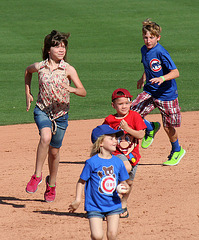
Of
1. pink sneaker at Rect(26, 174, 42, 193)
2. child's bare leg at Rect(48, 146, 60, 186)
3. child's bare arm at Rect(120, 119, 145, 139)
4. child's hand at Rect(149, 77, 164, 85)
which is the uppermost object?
child's hand at Rect(149, 77, 164, 85)

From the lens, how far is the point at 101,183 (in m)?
5.94

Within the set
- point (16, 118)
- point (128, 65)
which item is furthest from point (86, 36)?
point (16, 118)

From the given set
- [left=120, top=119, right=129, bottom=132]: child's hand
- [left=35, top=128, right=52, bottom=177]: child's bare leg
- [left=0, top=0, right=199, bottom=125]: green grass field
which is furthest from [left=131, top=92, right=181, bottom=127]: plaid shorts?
[left=0, top=0, right=199, bottom=125]: green grass field

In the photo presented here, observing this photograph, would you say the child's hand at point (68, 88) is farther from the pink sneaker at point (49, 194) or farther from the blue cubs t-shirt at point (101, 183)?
the blue cubs t-shirt at point (101, 183)

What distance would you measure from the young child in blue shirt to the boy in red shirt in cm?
219

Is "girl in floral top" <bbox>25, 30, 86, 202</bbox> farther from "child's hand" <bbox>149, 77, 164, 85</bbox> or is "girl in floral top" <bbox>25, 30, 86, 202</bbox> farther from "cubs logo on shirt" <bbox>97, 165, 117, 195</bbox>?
"cubs logo on shirt" <bbox>97, 165, 117, 195</bbox>

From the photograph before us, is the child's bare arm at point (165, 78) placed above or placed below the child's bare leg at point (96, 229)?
above

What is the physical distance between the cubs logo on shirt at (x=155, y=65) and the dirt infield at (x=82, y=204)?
1.80 m

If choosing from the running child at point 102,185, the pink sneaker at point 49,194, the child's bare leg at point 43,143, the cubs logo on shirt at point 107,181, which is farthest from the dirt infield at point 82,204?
the cubs logo on shirt at point 107,181

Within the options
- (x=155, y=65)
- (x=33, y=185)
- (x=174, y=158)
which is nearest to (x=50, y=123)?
(x=33, y=185)

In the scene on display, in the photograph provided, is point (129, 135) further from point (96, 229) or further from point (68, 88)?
point (96, 229)

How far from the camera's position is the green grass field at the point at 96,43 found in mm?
17109

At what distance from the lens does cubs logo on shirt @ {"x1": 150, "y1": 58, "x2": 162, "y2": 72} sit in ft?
32.3

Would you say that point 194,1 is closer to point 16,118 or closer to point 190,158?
point 16,118
